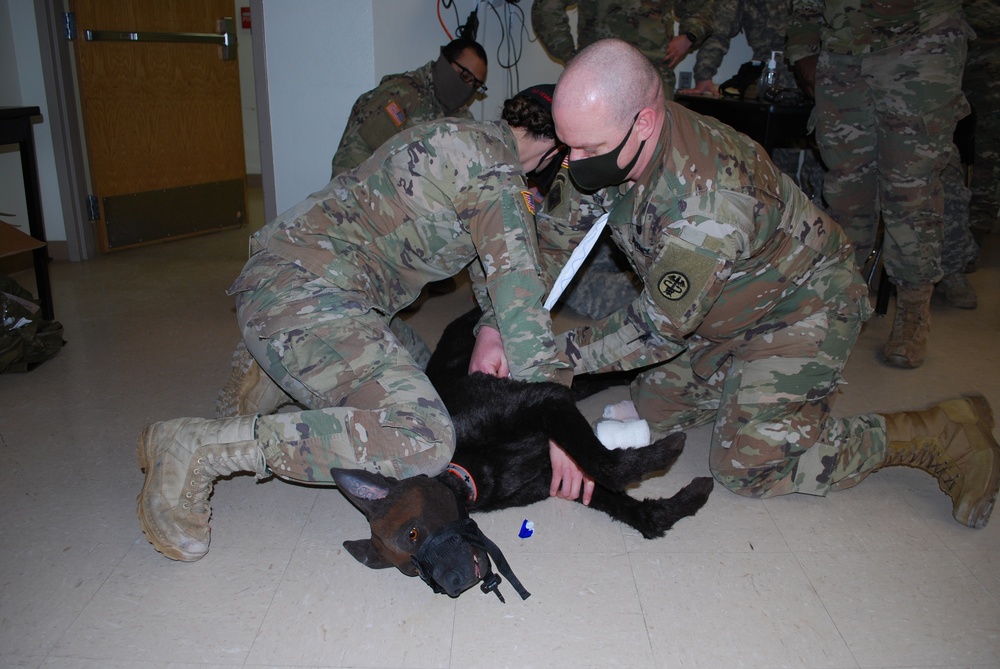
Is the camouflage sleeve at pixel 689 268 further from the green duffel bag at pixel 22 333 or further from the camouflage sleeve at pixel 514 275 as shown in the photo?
the green duffel bag at pixel 22 333

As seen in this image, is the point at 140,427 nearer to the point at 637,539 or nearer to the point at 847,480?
the point at 637,539

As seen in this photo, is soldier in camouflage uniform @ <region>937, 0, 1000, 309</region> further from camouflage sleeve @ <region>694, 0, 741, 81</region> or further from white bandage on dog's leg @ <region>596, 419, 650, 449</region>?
white bandage on dog's leg @ <region>596, 419, 650, 449</region>

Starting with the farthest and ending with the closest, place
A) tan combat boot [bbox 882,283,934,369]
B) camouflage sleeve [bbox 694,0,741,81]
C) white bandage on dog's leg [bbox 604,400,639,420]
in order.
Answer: camouflage sleeve [bbox 694,0,741,81] < tan combat boot [bbox 882,283,934,369] < white bandage on dog's leg [bbox 604,400,639,420]

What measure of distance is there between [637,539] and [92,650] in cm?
118

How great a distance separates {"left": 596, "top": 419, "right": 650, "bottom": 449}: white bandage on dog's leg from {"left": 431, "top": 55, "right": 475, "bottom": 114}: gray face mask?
1820 mm

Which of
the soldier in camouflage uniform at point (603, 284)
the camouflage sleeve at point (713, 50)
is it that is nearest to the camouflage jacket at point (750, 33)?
the camouflage sleeve at point (713, 50)

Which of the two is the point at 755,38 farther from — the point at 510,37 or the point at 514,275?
the point at 514,275

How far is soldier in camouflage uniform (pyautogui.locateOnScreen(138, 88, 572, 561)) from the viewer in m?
1.62

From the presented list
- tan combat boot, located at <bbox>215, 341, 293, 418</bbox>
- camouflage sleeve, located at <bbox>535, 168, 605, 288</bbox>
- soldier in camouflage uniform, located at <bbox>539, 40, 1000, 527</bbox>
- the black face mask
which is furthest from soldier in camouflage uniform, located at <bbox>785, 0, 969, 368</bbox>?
tan combat boot, located at <bbox>215, 341, 293, 418</bbox>

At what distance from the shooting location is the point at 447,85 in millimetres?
3225

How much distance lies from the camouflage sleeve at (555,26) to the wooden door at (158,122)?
200cm

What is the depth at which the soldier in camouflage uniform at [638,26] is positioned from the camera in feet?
12.5

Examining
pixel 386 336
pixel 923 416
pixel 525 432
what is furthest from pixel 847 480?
pixel 386 336

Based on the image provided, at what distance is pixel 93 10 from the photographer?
3.87 m
